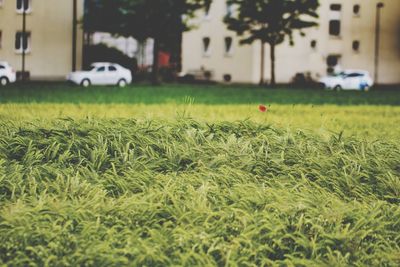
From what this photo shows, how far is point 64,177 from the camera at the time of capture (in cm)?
570

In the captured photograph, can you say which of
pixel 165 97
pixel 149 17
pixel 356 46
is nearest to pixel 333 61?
pixel 356 46

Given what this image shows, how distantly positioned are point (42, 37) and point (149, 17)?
422 inches

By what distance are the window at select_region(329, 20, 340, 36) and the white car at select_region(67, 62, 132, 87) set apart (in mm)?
22984

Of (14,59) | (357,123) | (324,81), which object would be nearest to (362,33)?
(324,81)

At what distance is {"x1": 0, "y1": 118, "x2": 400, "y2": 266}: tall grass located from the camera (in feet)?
14.3

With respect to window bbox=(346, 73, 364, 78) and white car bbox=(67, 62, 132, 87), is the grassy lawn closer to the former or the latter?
white car bbox=(67, 62, 132, 87)

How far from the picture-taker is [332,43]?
5988 cm

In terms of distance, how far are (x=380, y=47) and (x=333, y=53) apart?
4.33 meters

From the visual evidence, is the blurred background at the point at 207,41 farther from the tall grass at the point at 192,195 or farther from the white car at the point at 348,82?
the tall grass at the point at 192,195

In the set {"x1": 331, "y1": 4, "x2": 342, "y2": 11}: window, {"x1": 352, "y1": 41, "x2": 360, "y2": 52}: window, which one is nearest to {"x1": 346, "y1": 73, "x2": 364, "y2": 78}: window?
{"x1": 352, "y1": 41, "x2": 360, "y2": 52}: window

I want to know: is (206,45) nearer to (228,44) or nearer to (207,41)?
(207,41)

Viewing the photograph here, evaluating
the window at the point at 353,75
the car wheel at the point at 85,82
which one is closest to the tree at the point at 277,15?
the window at the point at 353,75

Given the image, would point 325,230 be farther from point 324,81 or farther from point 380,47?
point 380,47

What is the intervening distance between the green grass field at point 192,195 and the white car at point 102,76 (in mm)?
35455
